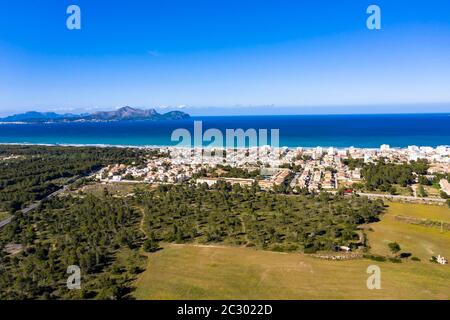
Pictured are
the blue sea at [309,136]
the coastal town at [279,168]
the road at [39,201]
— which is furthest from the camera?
the blue sea at [309,136]

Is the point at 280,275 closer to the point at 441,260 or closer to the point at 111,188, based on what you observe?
the point at 441,260

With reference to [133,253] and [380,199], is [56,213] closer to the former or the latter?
[133,253]

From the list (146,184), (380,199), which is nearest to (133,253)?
(146,184)

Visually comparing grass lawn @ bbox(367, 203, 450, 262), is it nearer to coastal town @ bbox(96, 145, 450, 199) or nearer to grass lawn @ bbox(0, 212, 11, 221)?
coastal town @ bbox(96, 145, 450, 199)

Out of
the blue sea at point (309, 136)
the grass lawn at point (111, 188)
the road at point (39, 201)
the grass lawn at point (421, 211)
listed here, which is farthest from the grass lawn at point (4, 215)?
the blue sea at point (309, 136)

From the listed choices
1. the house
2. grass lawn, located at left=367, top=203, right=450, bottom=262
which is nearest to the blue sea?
grass lawn, located at left=367, top=203, right=450, bottom=262

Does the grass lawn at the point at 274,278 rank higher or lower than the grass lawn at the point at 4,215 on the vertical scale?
lower

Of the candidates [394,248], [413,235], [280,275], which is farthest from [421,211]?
[280,275]

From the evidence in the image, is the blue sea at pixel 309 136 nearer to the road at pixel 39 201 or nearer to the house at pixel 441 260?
the road at pixel 39 201
